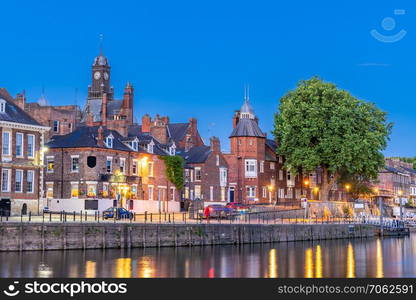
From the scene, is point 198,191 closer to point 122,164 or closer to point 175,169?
point 175,169

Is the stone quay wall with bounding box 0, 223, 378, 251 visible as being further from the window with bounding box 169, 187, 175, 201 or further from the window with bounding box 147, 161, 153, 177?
the window with bounding box 147, 161, 153, 177

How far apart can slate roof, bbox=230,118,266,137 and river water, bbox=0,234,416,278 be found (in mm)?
37011

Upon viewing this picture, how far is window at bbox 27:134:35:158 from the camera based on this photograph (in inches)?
2933

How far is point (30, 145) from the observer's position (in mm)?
74688

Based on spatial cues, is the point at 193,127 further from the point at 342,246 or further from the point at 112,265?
the point at 112,265

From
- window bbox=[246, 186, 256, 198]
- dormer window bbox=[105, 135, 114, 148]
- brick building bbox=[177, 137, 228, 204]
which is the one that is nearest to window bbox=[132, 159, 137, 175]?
dormer window bbox=[105, 135, 114, 148]

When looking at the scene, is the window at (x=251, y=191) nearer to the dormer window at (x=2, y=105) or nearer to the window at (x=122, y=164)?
the window at (x=122, y=164)

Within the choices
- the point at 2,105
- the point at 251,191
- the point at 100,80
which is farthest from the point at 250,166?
the point at 100,80

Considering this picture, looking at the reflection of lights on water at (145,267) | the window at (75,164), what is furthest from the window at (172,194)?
the reflection of lights on water at (145,267)

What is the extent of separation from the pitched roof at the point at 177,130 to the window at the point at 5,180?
5070cm

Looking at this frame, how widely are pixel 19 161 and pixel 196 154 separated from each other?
36636mm

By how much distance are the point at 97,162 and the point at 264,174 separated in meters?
32.6

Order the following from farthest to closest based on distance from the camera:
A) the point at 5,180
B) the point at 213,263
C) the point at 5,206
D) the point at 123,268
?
the point at 5,180 → the point at 5,206 → the point at 213,263 → the point at 123,268

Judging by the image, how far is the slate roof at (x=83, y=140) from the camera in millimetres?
86006
